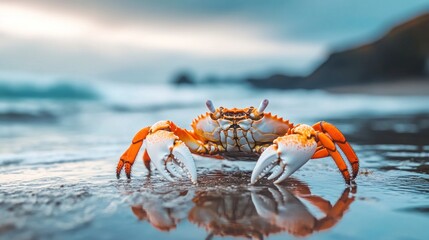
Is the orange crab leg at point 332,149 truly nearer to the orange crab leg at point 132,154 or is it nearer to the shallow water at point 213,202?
the shallow water at point 213,202

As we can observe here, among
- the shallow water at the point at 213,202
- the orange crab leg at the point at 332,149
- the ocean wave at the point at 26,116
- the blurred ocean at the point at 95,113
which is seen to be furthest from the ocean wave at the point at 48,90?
the orange crab leg at the point at 332,149

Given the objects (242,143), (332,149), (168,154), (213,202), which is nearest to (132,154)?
(168,154)

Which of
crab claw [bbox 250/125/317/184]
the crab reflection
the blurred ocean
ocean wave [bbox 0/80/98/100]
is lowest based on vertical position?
the crab reflection

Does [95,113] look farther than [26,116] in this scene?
Yes

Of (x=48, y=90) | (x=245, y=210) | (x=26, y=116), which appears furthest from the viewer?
(x=48, y=90)

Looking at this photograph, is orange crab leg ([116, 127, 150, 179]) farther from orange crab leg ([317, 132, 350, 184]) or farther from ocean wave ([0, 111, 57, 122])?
ocean wave ([0, 111, 57, 122])

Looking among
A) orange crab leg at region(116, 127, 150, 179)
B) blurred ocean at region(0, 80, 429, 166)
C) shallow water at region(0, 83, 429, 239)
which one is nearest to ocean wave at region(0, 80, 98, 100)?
blurred ocean at region(0, 80, 429, 166)

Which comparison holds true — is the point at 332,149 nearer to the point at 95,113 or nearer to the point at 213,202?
the point at 213,202
